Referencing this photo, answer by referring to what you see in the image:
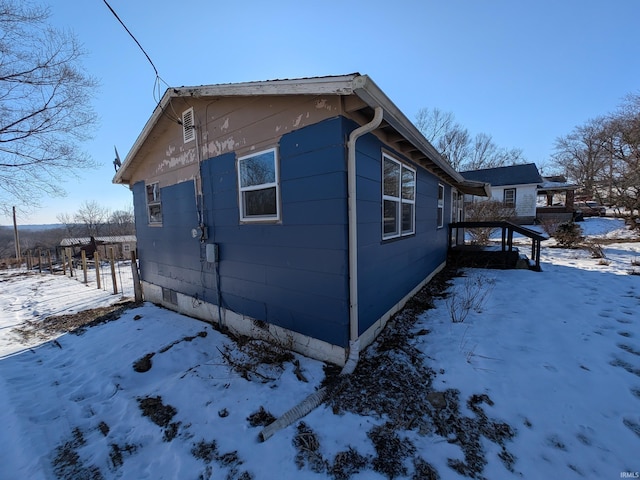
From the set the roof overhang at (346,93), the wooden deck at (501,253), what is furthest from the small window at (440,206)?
the roof overhang at (346,93)

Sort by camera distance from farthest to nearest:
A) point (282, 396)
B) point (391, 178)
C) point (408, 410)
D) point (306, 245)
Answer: point (391, 178) < point (306, 245) < point (282, 396) < point (408, 410)

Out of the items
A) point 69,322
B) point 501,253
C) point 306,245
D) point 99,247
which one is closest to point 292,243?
point 306,245

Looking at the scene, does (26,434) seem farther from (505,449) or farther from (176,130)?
(176,130)

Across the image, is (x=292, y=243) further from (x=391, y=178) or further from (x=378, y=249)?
(x=391, y=178)

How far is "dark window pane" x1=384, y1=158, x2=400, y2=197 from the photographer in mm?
4117

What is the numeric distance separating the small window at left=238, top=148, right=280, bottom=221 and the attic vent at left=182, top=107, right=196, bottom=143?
167cm

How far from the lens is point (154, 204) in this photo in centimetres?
647

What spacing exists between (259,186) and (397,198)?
2322 mm

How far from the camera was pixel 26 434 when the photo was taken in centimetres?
264

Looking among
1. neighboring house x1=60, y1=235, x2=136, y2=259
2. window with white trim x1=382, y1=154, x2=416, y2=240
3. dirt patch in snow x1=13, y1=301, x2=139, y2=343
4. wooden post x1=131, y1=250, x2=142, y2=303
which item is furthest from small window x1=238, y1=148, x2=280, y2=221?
neighboring house x1=60, y1=235, x2=136, y2=259

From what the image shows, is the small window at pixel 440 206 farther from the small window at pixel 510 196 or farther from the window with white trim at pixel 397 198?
the small window at pixel 510 196

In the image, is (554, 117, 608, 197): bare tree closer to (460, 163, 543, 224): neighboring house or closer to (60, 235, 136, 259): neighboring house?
(460, 163, 543, 224): neighboring house

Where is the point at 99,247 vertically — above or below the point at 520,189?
below

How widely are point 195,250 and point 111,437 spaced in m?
3.24
